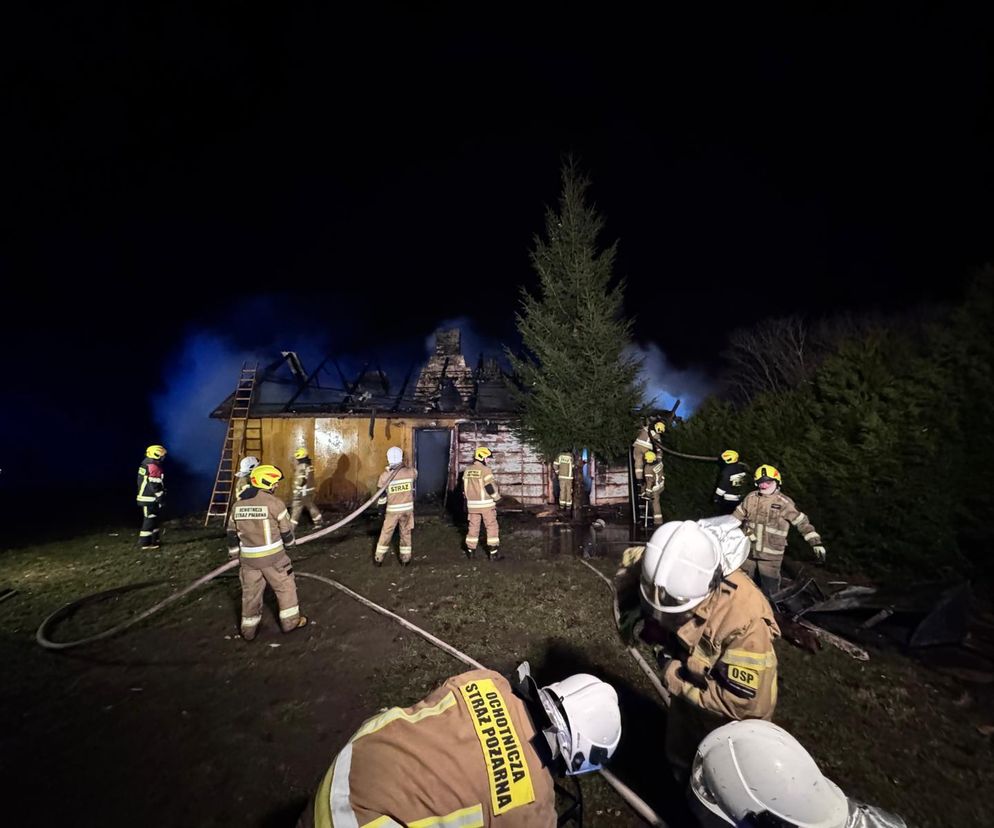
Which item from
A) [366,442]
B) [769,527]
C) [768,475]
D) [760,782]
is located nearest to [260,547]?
[760,782]

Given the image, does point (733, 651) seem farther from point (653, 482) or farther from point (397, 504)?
point (653, 482)

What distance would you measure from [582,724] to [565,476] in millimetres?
11108

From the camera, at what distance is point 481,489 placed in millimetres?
9164

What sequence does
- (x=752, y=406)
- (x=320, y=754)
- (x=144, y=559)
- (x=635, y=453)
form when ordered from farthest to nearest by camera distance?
(x=635, y=453) → (x=752, y=406) → (x=144, y=559) → (x=320, y=754)

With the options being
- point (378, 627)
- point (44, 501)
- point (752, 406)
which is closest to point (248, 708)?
point (378, 627)

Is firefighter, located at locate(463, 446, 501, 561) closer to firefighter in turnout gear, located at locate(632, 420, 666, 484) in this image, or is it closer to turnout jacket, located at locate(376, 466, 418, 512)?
turnout jacket, located at locate(376, 466, 418, 512)

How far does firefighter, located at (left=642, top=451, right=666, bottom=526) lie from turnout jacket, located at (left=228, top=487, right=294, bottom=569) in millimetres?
8897

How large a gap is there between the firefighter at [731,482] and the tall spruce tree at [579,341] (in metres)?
2.55

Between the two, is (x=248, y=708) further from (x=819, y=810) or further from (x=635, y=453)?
(x=635, y=453)

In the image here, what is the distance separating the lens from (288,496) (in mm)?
14422

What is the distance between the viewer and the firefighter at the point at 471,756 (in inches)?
62.3

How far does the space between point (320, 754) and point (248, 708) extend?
1217 mm

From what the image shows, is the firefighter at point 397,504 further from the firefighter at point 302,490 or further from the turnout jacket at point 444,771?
the turnout jacket at point 444,771

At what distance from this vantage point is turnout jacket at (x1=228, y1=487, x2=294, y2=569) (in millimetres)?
5820
